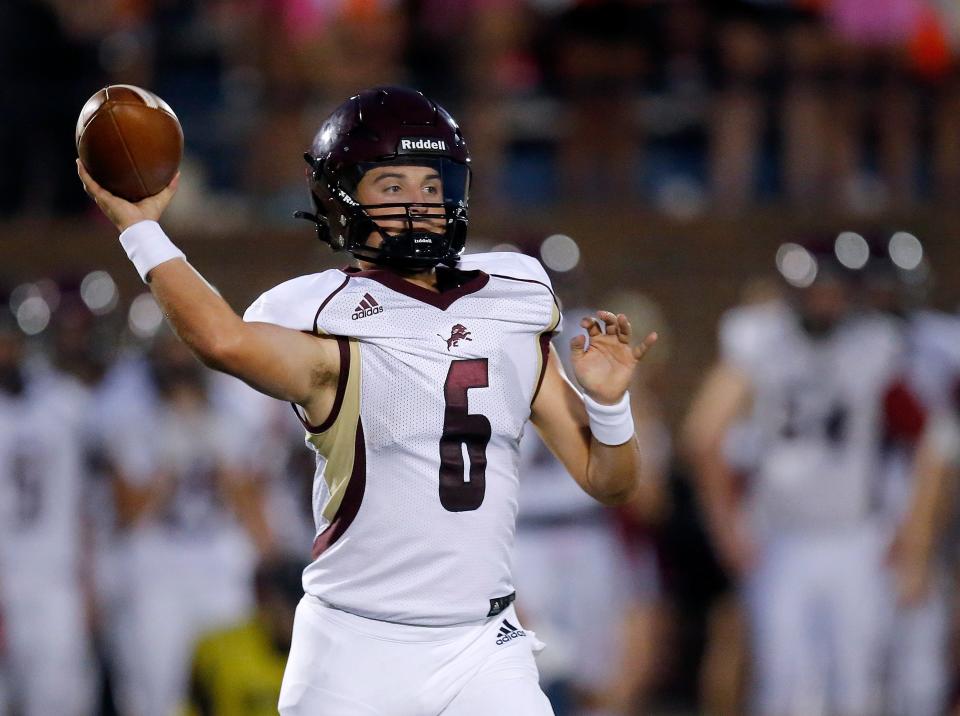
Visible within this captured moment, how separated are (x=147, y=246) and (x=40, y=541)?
5445mm

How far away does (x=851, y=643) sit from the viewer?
7.39 metres

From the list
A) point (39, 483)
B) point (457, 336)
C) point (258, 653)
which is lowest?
point (258, 653)

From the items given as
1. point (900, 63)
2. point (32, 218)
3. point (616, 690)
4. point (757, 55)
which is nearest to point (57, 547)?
point (32, 218)

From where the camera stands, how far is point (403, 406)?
3.45 meters

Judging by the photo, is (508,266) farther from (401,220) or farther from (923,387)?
(923,387)

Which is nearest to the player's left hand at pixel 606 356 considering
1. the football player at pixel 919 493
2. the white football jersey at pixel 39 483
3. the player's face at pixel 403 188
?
the player's face at pixel 403 188

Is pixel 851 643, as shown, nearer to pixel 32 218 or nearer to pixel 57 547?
pixel 57 547

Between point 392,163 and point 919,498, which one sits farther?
point 919,498

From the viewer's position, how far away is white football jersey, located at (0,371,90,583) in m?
8.30

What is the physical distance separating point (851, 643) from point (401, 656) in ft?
14.4

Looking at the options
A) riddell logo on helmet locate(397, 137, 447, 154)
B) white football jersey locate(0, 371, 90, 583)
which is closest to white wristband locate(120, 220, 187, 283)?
riddell logo on helmet locate(397, 137, 447, 154)

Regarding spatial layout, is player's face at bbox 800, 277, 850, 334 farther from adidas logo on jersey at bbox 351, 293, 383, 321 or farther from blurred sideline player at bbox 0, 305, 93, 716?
adidas logo on jersey at bbox 351, 293, 383, 321

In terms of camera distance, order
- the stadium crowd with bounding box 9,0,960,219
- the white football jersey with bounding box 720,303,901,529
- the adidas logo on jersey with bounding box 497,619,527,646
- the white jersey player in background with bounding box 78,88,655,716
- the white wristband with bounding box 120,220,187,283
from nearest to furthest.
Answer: the white wristband with bounding box 120,220,187,283, the white jersey player in background with bounding box 78,88,655,716, the adidas logo on jersey with bounding box 497,619,527,646, the white football jersey with bounding box 720,303,901,529, the stadium crowd with bounding box 9,0,960,219

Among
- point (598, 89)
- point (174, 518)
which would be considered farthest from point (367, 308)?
point (598, 89)
